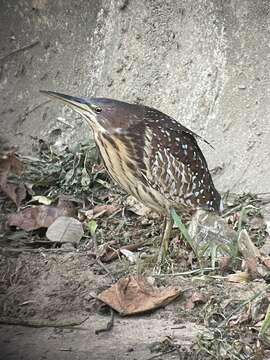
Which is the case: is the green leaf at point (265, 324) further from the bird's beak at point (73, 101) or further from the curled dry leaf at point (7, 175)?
the curled dry leaf at point (7, 175)

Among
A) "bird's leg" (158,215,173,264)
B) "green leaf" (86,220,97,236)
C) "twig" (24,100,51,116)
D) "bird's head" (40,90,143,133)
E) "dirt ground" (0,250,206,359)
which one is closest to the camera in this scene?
"dirt ground" (0,250,206,359)

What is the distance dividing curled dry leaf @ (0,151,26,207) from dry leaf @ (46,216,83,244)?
688 millimetres

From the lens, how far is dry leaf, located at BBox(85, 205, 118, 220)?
20.1 ft

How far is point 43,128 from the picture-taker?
287 inches

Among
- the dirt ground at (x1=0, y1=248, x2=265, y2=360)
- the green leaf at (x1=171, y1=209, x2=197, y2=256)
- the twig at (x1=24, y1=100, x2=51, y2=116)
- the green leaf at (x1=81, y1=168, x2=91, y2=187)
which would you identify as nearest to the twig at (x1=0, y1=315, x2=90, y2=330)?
the dirt ground at (x1=0, y1=248, x2=265, y2=360)

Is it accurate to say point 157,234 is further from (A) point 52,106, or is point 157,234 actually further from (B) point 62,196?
(A) point 52,106

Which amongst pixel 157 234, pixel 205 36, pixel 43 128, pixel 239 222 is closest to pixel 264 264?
pixel 239 222

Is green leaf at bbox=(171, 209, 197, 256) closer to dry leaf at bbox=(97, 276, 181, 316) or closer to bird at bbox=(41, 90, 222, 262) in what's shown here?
bird at bbox=(41, 90, 222, 262)

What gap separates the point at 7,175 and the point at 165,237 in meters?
1.73

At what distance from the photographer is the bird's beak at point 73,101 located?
5.02 metres

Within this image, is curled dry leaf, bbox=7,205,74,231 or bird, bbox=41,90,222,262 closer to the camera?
bird, bbox=41,90,222,262

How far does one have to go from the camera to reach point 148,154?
5293 mm

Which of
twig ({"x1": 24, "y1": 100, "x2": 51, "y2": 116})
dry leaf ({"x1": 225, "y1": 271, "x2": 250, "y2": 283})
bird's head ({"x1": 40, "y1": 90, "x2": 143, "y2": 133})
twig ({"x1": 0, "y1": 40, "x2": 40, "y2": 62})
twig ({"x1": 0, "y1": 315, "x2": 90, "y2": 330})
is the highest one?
twig ({"x1": 0, "y1": 40, "x2": 40, "y2": 62})

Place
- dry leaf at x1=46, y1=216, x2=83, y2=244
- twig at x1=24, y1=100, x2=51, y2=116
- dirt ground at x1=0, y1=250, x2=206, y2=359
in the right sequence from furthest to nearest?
twig at x1=24, y1=100, x2=51, y2=116 < dry leaf at x1=46, y1=216, x2=83, y2=244 < dirt ground at x1=0, y1=250, x2=206, y2=359
